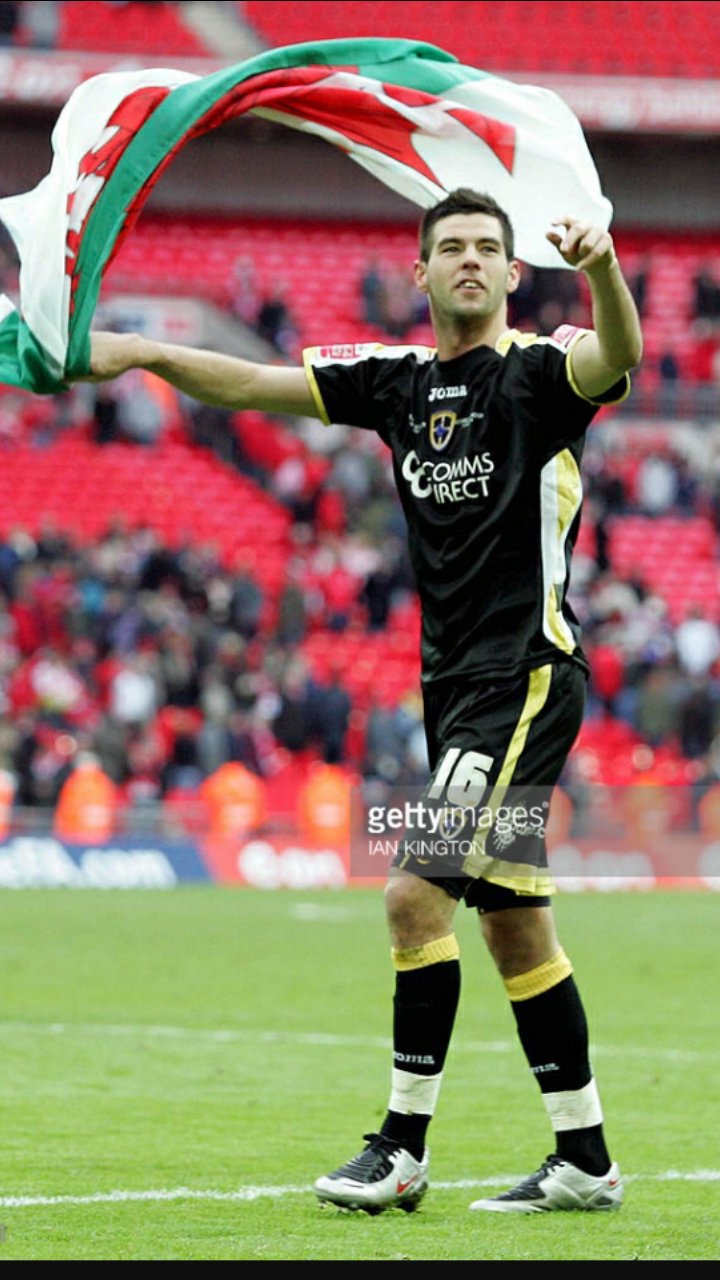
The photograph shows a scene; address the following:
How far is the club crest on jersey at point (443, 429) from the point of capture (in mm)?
6242

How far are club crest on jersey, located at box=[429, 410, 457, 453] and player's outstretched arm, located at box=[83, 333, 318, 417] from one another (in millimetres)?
425

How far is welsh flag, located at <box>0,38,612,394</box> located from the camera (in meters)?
6.45

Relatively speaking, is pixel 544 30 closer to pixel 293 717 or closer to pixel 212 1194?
pixel 293 717

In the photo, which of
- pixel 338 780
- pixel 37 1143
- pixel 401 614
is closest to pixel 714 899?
pixel 338 780

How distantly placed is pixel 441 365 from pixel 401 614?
2092cm

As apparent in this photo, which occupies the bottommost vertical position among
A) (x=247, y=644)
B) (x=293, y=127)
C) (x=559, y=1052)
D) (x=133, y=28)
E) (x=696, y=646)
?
(x=247, y=644)

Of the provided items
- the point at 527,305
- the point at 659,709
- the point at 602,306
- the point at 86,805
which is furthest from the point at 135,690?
the point at 602,306

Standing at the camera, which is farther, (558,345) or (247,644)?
(247,644)

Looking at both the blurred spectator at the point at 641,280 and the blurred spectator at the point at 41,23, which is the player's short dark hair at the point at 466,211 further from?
the blurred spectator at the point at 641,280

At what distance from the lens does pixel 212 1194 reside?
245 inches

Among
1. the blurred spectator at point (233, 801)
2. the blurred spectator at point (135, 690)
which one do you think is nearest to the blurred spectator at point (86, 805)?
the blurred spectator at point (233, 801)

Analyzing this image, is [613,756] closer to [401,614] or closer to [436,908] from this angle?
[401,614]

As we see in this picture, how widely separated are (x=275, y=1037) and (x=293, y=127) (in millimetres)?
4883
